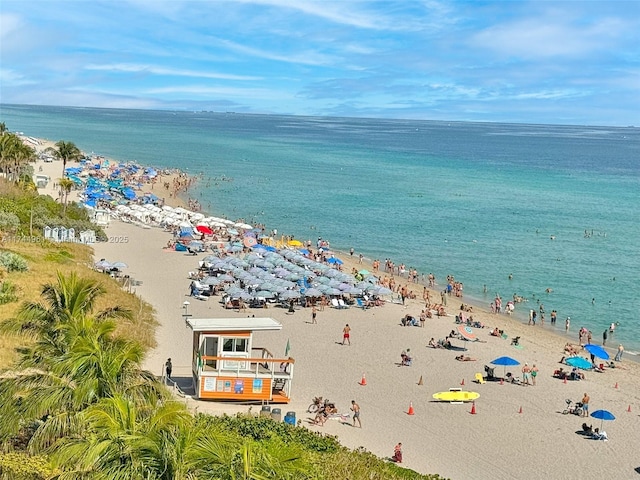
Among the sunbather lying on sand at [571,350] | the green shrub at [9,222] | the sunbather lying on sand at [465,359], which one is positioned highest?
the green shrub at [9,222]

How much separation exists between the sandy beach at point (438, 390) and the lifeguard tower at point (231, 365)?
44 centimetres

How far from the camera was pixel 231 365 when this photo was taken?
1978 centimetres

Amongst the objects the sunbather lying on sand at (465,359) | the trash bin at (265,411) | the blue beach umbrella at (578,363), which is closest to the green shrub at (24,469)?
the trash bin at (265,411)

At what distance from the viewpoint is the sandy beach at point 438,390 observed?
17938mm

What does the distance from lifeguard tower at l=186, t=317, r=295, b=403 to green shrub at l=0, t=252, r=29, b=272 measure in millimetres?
11103

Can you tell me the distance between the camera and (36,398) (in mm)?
10430

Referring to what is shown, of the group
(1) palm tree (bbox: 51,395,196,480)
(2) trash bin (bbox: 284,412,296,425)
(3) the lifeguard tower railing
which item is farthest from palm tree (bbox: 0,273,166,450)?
(3) the lifeguard tower railing

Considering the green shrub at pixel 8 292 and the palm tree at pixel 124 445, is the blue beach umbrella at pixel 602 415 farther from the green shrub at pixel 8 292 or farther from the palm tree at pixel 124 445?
the green shrub at pixel 8 292

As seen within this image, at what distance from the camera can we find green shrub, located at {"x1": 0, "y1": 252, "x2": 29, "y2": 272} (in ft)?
89.4

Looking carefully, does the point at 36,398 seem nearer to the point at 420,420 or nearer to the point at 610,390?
the point at 420,420

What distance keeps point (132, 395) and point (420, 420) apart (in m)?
11.2

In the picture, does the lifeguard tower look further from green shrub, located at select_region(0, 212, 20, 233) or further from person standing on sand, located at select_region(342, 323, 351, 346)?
green shrub, located at select_region(0, 212, 20, 233)

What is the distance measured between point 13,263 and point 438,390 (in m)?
16.9

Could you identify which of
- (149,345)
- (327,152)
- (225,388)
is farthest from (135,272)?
(327,152)
